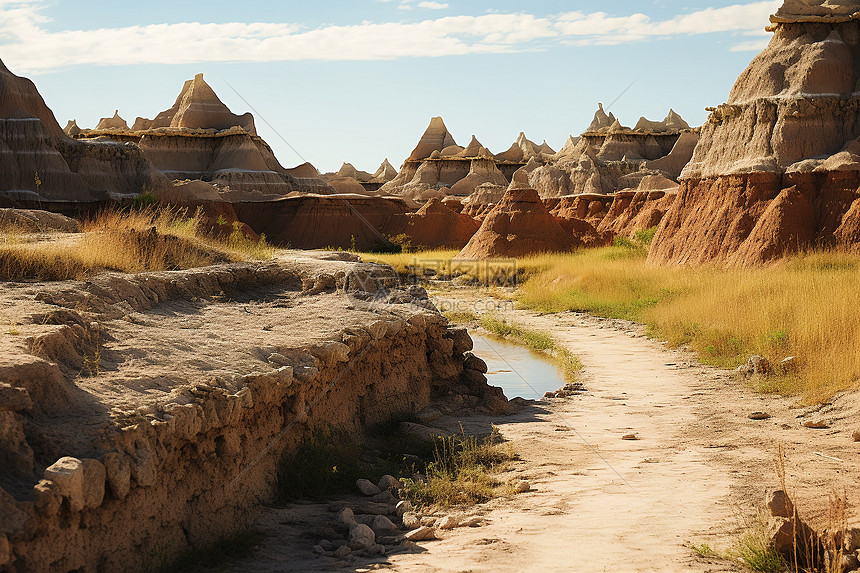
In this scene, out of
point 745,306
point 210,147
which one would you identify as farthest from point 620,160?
point 745,306

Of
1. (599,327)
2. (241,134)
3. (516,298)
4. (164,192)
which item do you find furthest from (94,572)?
(241,134)

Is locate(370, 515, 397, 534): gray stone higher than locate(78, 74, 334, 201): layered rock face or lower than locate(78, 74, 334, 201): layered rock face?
lower

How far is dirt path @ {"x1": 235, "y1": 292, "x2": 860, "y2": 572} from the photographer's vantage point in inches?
166

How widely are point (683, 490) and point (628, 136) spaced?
2378 inches

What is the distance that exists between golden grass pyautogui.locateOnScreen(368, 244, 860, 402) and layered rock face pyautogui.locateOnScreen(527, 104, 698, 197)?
26825mm

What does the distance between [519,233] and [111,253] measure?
2147cm

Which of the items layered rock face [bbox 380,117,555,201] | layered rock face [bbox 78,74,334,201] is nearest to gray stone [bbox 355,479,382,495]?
layered rock face [bbox 78,74,334,201]

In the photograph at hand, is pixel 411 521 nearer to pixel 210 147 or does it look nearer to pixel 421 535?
pixel 421 535

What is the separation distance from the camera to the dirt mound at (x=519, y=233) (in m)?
28.1

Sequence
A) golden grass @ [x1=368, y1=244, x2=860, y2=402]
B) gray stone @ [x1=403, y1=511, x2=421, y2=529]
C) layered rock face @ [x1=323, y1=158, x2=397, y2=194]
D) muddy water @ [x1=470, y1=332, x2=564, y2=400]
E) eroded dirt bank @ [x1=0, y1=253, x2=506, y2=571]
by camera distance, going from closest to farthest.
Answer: eroded dirt bank @ [x1=0, y1=253, x2=506, y2=571], gray stone @ [x1=403, y1=511, x2=421, y2=529], golden grass @ [x1=368, y1=244, x2=860, y2=402], muddy water @ [x1=470, y1=332, x2=564, y2=400], layered rock face @ [x1=323, y1=158, x2=397, y2=194]

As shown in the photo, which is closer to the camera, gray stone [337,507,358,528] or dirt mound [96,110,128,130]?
gray stone [337,507,358,528]

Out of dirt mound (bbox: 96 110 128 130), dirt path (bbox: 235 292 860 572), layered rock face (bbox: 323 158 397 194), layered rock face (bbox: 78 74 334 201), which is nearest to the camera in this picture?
dirt path (bbox: 235 292 860 572)

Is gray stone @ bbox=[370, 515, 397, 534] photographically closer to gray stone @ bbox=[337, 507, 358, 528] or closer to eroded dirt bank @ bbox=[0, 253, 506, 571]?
gray stone @ bbox=[337, 507, 358, 528]

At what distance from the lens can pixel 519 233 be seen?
94.0ft
